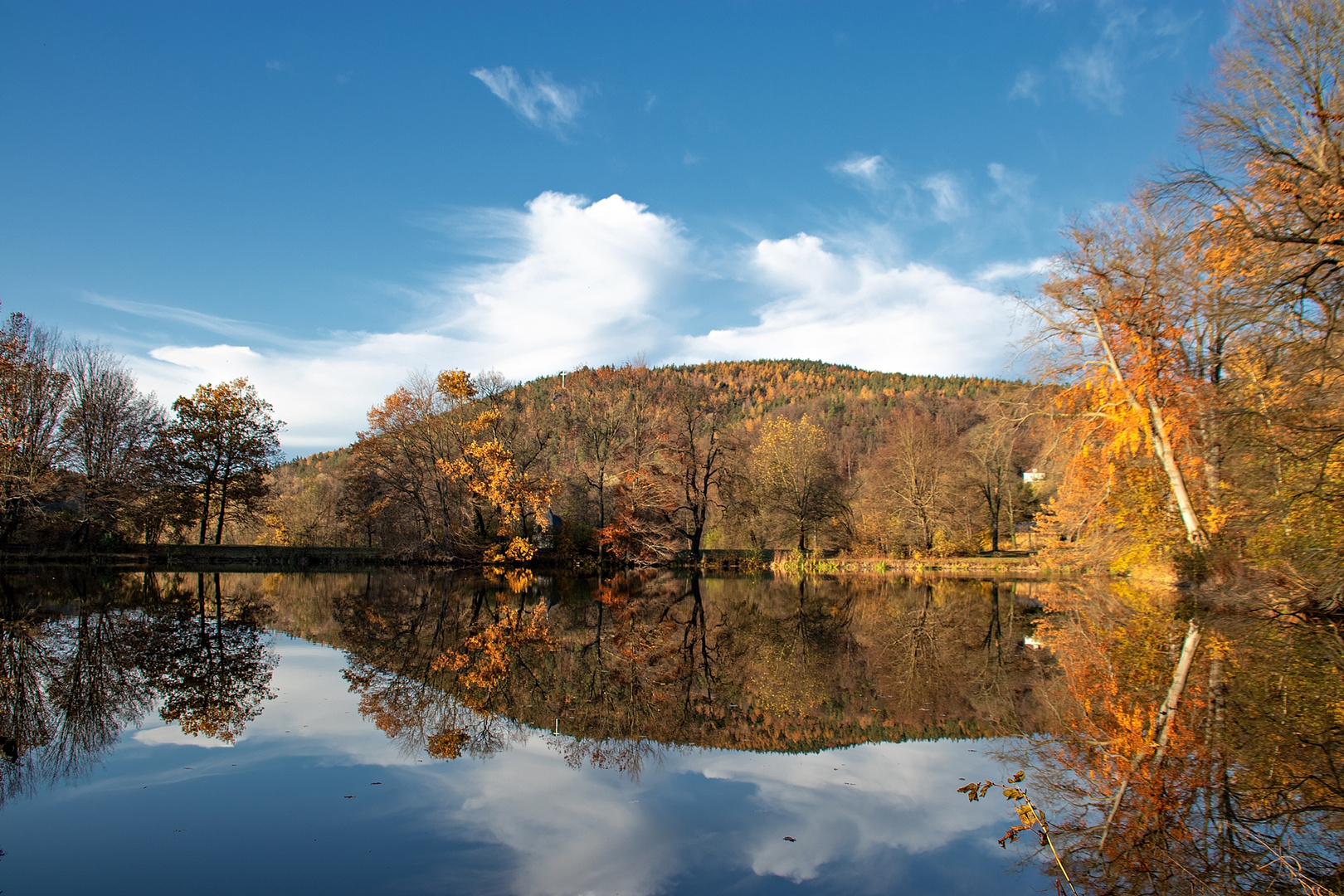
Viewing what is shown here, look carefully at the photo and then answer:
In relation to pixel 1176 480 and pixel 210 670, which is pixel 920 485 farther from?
pixel 210 670

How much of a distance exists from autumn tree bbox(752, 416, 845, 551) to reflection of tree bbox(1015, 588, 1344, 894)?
2552 centimetres

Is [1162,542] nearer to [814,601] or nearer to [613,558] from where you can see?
[814,601]

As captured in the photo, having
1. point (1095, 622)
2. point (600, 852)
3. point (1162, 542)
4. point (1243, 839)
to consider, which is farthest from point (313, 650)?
point (1162, 542)

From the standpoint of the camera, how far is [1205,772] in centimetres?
530

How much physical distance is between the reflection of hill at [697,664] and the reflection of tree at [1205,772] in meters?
0.98

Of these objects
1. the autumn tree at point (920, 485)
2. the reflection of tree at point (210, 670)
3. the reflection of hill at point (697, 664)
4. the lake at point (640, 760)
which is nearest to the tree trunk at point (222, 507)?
the reflection of hill at point (697, 664)

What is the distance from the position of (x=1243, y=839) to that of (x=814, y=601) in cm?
1547

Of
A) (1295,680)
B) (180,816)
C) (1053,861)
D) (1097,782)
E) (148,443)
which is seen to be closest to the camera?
(1053,861)

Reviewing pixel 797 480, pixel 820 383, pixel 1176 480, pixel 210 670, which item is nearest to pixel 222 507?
pixel 797 480

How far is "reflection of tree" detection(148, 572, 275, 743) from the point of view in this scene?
702cm

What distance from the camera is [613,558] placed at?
3450 cm

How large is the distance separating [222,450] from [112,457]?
4168 millimetres

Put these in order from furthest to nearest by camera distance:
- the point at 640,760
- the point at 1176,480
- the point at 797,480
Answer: the point at 797,480, the point at 1176,480, the point at 640,760

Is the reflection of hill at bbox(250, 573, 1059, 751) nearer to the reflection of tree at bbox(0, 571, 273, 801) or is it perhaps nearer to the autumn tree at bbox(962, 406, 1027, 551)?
the reflection of tree at bbox(0, 571, 273, 801)
